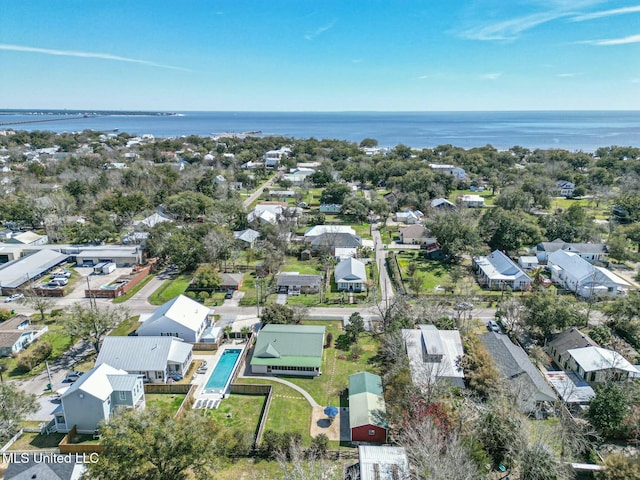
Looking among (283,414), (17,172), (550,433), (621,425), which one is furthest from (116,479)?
(17,172)

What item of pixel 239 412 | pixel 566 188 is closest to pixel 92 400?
pixel 239 412

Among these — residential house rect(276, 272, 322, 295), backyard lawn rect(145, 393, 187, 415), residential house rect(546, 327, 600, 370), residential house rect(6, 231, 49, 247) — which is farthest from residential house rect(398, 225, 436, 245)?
residential house rect(6, 231, 49, 247)

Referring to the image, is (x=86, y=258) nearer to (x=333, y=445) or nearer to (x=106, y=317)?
(x=106, y=317)

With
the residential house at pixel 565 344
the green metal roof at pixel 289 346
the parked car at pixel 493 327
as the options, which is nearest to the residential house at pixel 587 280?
the residential house at pixel 565 344

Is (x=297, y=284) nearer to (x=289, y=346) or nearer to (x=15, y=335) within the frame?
(x=289, y=346)

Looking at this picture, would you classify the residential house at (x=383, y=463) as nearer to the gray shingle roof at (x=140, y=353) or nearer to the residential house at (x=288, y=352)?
the residential house at (x=288, y=352)

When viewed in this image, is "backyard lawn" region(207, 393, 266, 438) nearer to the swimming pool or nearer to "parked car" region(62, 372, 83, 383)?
the swimming pool
